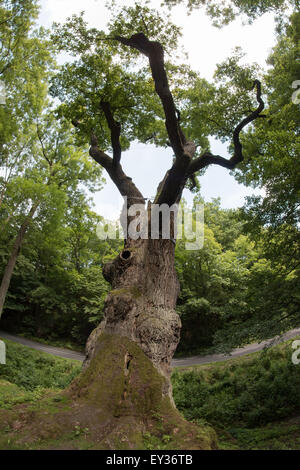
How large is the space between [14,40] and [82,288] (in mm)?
15760

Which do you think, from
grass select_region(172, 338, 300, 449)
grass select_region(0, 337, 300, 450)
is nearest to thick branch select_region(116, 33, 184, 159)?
grass select_region(0, 337, 300, 450)

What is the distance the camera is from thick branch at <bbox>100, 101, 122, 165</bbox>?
7.74 meters

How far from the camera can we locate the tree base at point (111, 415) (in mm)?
3184

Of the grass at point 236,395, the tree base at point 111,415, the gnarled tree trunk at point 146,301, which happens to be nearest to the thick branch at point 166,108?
the gnarled tree trunk at point 146,301

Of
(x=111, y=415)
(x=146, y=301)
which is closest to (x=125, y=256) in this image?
(x=146, y=301)

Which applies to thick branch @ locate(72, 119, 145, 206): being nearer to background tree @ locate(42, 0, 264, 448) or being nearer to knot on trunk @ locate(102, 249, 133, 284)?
background tree @ locate(42, 0, 264, 448)

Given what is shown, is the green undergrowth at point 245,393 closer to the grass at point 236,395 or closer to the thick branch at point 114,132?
the grass at point 236,395

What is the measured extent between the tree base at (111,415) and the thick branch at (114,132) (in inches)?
192

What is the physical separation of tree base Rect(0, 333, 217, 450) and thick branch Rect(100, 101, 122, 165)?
488 cm

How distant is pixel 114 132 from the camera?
786 centimetres

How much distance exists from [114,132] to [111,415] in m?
6.57

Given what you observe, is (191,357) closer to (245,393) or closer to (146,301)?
(245,393)

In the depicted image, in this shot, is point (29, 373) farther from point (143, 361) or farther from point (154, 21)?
point (154, 21)

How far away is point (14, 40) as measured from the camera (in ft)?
37.9
